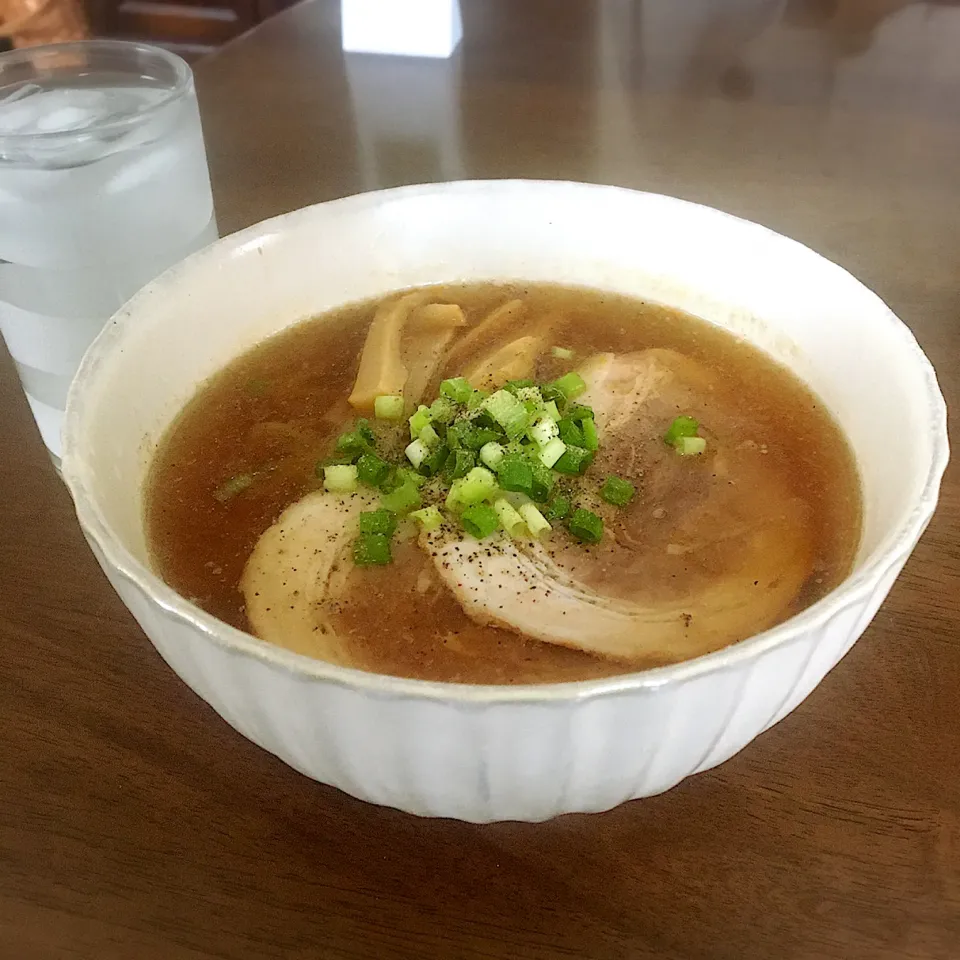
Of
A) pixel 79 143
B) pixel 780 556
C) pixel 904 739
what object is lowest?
pixel 904 739

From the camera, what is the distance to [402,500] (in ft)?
3.29

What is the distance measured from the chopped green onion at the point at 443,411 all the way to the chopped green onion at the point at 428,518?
132mm

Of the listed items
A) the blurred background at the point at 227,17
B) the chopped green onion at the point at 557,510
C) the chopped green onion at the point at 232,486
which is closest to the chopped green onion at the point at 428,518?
the chopped green onion at the point at 557,510

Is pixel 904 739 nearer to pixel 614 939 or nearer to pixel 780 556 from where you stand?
pixel 780 556

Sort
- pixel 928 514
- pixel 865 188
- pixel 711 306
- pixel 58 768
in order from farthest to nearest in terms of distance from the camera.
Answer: pixel 865 188
pixel 711 306
pixel 58 768
pixel 928 514

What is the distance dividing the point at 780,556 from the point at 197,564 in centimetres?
56

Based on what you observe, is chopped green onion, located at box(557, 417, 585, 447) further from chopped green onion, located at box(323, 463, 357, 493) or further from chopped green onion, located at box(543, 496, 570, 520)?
chopped green onion, located at box(323, 463, 357, 493)

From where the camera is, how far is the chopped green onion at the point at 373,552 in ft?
3.15

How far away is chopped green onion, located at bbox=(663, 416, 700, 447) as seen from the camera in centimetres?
112

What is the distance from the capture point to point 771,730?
962 millimetres

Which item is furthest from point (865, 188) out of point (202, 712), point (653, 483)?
point (202, 712)

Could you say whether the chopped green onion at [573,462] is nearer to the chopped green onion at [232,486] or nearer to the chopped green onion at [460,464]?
the chopped green onion at [460,464]

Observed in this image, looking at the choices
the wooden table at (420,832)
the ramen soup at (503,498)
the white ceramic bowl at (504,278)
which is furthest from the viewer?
the ramen soup at (503,498)

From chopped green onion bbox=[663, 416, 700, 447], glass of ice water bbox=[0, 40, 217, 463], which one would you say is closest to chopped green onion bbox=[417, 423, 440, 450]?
chopped green onion bbox=[663, 416, 700, 447]
